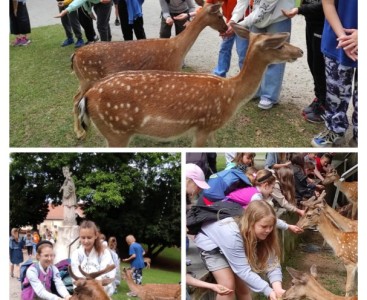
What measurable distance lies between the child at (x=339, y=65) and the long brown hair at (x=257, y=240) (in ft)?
3.44

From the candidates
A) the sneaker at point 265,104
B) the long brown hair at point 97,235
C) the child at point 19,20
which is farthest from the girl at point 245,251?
the child at point 19,20

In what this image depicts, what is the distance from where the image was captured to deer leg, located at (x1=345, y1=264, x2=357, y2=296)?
2.93 meters

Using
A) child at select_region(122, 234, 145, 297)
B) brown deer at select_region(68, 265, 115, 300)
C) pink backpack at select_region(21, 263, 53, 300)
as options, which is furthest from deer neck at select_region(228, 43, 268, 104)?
pink backpack at select_region(21, 263, 53, 300)

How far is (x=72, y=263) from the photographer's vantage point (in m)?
2.87

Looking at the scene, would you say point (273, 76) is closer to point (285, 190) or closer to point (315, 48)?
point (315, 48)

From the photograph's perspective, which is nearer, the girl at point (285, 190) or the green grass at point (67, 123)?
the girl at point (285, 190)

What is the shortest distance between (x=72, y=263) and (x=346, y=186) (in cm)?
158

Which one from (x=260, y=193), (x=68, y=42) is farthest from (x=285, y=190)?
(x=68, y=42)

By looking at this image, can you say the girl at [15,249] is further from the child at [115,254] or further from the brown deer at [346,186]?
the brown deer at [346,186]

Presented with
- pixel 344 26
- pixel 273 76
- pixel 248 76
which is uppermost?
pixel 344 26

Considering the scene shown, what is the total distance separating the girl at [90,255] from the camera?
2.88 meters

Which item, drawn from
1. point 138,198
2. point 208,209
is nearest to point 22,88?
point 138,198

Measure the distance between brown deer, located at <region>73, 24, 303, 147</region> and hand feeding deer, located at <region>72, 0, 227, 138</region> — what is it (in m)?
0.45

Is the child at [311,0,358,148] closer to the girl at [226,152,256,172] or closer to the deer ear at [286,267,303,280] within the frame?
the girl at [226,152,256,172]
